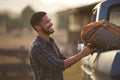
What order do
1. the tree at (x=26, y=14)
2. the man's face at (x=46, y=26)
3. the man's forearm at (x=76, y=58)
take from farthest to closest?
the tree at (x=26, y=14) < the man's face at (x=46, y=26) < the man's forearm at (x=76, y=58)

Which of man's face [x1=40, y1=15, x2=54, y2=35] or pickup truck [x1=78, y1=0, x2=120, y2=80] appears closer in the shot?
pickup truck [x1=78, y1=0, x2=120, y2=80]

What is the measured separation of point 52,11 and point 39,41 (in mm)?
34307

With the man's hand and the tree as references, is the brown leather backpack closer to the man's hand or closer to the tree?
the man's hand

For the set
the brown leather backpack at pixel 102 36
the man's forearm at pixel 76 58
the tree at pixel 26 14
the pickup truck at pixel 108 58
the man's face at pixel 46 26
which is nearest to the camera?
the pickup truck at pixel 108 58

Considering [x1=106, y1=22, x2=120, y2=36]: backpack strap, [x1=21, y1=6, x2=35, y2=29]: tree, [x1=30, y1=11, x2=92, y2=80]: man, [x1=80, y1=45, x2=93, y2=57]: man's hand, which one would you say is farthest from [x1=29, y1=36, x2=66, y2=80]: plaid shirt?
[x1=21, y1=6, x2=35, y2=29]: tree

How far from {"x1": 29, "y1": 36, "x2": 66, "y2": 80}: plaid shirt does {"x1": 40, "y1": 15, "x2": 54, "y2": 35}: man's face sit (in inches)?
3.5

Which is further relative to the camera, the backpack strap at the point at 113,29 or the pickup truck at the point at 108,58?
the backpack strap at the point at 113,29

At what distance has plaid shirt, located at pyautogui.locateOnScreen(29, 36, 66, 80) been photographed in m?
5.29

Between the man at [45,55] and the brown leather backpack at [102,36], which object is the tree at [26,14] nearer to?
the man at [45,55]

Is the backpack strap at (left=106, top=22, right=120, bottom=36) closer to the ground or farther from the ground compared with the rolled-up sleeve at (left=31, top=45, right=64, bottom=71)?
farther from the ground

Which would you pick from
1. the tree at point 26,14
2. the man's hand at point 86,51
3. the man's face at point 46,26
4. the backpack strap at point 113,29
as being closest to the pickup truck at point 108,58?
the man's hand at point 86,51

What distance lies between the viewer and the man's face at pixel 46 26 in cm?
535

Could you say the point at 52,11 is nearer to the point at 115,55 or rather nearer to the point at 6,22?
the point at 6,22

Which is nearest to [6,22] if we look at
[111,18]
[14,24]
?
[14,24]
